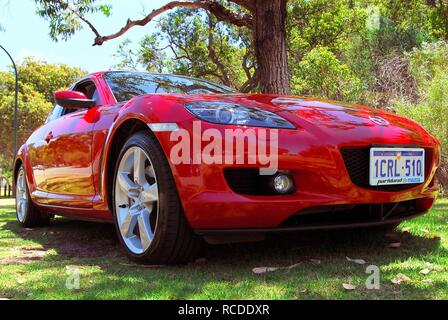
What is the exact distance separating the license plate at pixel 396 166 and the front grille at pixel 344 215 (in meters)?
0.16

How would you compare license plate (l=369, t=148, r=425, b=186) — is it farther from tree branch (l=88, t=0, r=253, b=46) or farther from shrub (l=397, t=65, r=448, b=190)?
shrub (l=397, t=65, r=448, b=190)

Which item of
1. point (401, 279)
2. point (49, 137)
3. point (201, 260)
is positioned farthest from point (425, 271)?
point (49, 137)

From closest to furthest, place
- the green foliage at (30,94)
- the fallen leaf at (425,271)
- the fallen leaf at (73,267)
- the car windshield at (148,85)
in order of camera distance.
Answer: the fallen leaf at (425,271) → the fallen leaf at (73,267) → the car windshield at (148,85) → the green foliage at (30,94)

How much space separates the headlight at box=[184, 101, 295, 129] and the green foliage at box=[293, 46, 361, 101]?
45.7 ft

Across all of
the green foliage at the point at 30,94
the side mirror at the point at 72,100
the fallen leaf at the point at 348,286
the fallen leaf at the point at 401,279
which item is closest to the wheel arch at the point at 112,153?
the side mirror at the point at 72,100

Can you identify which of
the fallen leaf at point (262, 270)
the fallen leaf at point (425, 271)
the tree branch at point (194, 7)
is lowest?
the fallen leaf at point (262, 270)

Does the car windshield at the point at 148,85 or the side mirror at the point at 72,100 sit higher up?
the car windshield at the point at 148,85

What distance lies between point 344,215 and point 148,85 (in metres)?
1.89

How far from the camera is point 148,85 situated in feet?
12.8

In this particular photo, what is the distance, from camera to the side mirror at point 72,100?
3.63 meters

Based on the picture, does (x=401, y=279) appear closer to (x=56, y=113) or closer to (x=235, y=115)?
(x=235, y=115)

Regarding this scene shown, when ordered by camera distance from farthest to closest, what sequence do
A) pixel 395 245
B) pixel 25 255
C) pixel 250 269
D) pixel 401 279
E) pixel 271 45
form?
pixel 271 45 → pixel 25 255 → pixel 395 245 → pixel 250 269 → pixel 401 279

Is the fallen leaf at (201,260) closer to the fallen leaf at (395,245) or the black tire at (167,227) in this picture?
the black tire at (167,227)

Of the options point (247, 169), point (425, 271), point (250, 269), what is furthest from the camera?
point (250, 269)
